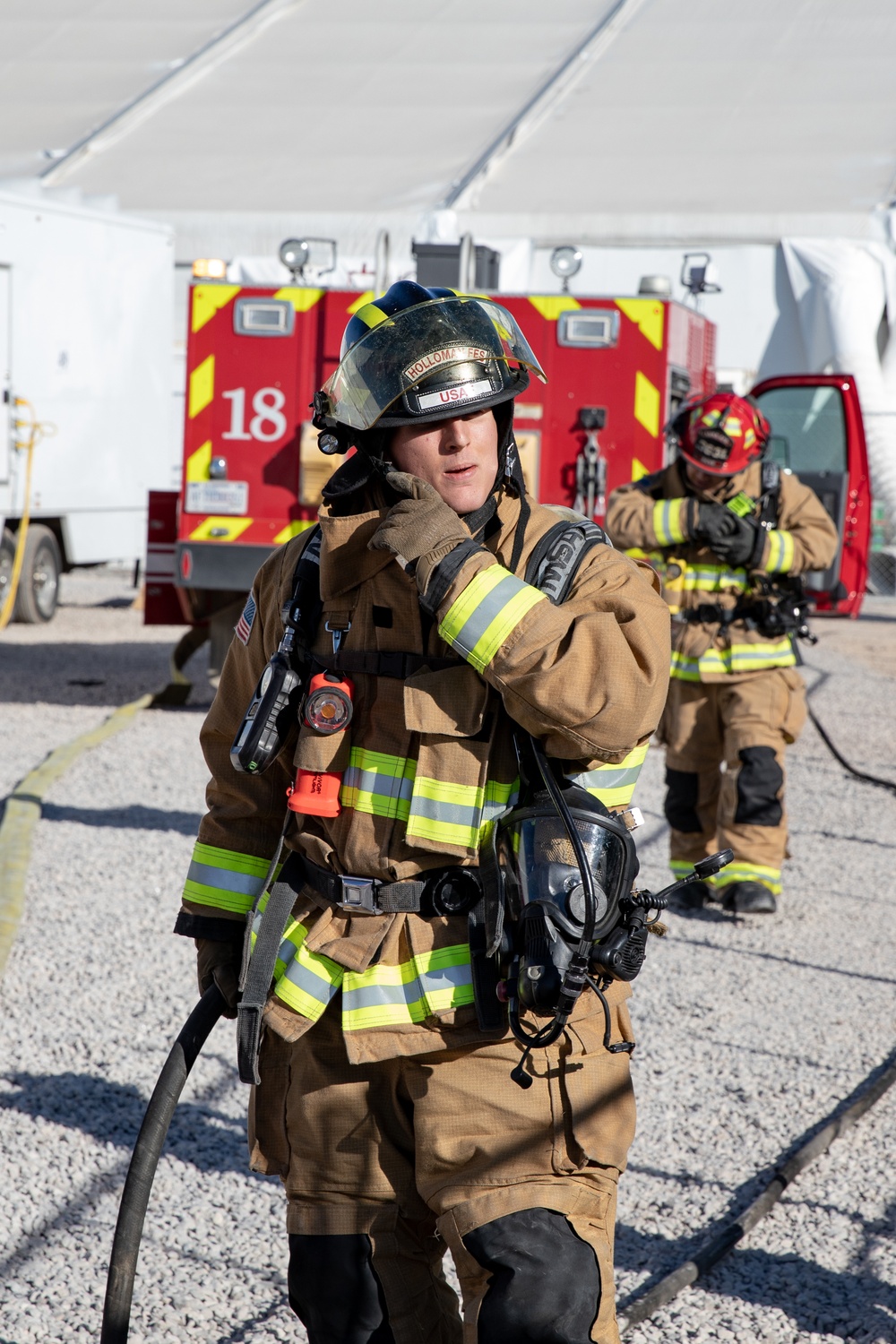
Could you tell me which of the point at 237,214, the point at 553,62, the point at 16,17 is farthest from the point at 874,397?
the point at 16,17

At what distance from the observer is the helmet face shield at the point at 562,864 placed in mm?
2082

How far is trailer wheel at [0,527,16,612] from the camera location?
12.1 m

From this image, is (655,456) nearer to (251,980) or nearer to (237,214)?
(251,980)

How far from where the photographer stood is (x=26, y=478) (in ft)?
39.2

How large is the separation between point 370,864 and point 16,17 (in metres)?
27.4

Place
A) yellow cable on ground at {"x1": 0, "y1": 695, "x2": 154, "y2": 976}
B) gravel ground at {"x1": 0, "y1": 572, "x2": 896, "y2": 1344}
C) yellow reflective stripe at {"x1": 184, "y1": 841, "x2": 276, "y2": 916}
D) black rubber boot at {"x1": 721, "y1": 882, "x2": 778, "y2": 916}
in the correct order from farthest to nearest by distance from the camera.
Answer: black rubber boot at {"x1": 721, "y1": 882, "x2": 778, "y2": 916}
yellow cable on ground at {"x1": 0, "y1": 695, "x2": 154, "y2": 976}
gravel ground at {"x1": 0, "y1": 572, "x2": 896, "y2": 1344}
yellow reflective stripe at {"x1": 184, "y1": 841, "x2": 276, "y2": 916}

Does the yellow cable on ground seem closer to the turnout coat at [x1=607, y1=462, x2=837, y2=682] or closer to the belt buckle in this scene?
the turnout coat at [x1=607, y1=462, x2=837, y2=682]

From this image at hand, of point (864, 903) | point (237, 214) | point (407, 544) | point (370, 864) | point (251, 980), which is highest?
point (237, 214)

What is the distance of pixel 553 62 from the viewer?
77.8ft

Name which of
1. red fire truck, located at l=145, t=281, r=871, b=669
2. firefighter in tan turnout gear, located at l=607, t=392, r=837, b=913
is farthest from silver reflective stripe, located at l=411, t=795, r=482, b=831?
red fire truck, located at l=145, t=281, r=871, b=669

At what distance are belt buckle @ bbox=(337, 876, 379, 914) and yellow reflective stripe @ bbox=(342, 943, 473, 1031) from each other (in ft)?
0.29

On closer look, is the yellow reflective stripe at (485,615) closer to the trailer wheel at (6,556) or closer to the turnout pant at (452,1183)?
the turnout pant at (452,1183)

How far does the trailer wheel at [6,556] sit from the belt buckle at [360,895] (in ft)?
34.4

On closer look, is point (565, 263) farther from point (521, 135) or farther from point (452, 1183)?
point (521, 135)
